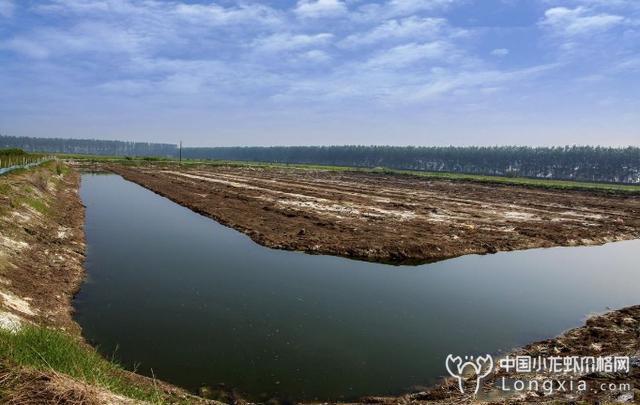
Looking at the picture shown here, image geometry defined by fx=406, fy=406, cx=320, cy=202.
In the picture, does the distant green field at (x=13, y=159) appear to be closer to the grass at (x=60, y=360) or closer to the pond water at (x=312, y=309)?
the pond water at (x=312, y=309)

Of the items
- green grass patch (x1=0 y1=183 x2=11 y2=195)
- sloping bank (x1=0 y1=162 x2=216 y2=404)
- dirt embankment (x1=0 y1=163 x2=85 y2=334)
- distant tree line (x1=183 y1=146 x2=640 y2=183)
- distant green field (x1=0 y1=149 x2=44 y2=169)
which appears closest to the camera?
sloping bank (x1=0 y1=162 x2=216 y2=404)

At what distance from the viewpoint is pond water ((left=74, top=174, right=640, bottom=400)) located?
321 inches

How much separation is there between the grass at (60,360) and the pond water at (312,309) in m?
1.35

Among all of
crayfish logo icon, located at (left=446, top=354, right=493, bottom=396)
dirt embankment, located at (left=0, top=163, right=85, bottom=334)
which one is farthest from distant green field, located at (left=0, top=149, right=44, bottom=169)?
crayfish logo icon, located at (left=446, top=354, right=493, bottom=396)

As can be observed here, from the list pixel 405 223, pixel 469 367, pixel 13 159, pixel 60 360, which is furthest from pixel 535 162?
pixel 60 360

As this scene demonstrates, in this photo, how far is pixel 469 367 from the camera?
8680 mm

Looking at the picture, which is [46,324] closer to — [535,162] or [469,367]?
[469,367]

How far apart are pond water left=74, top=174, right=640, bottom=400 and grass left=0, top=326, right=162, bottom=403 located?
1345 millimetres

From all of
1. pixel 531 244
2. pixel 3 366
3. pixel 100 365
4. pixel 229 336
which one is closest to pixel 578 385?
pixel 229 336

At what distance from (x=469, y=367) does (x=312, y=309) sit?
4328 mm

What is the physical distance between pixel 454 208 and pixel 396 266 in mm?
18637

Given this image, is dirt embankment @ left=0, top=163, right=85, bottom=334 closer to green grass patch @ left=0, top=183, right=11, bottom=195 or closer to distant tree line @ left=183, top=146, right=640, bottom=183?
green grass patch @ left=0, top=183, right=11, bottom=195

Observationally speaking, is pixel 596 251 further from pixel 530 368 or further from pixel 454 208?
pixel 530 368

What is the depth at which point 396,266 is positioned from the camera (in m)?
16.7
